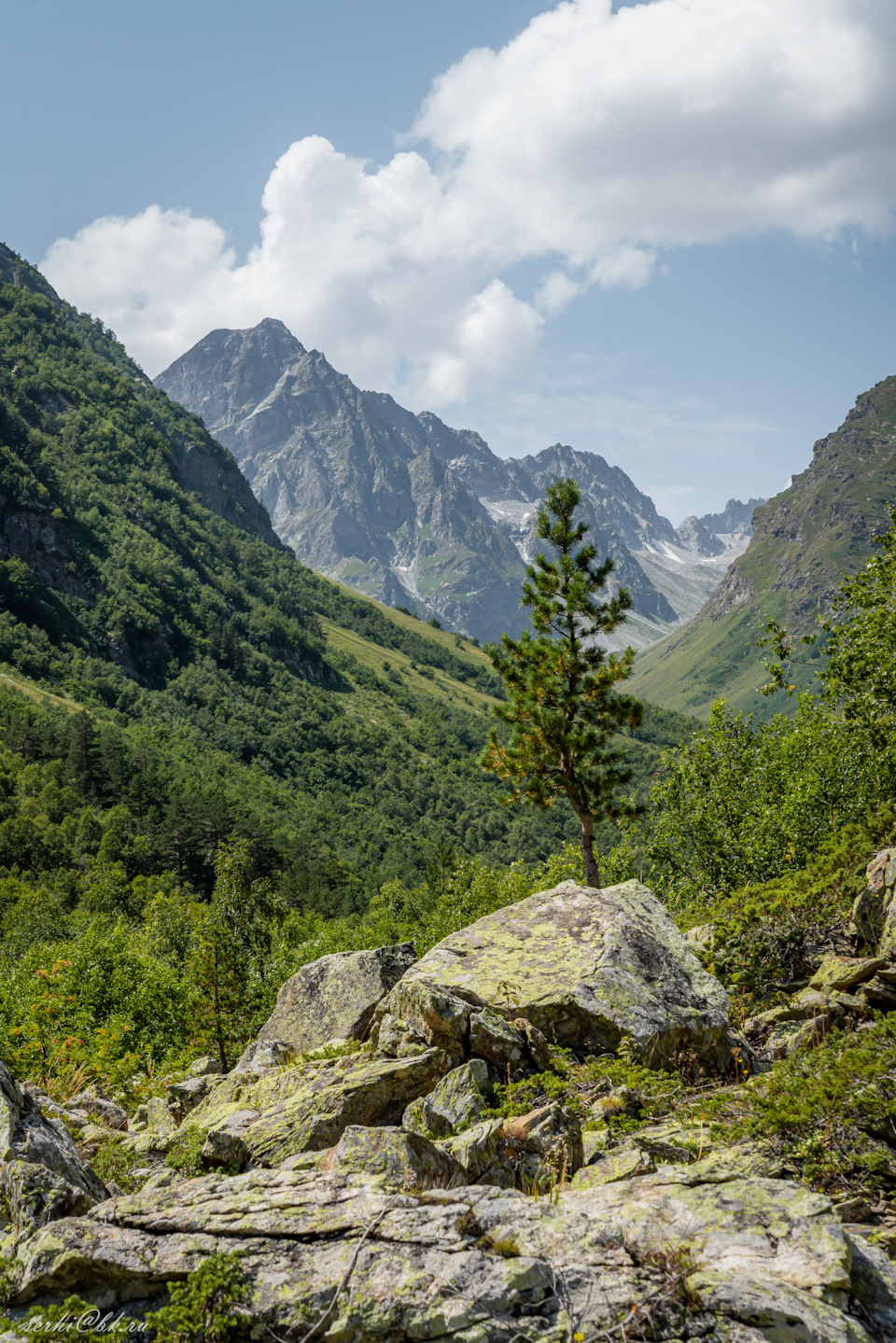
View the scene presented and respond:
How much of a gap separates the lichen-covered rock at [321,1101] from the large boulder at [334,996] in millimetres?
2453

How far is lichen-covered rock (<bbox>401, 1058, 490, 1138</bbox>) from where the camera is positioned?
31.0 feet

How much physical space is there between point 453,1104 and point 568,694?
49.4 feet

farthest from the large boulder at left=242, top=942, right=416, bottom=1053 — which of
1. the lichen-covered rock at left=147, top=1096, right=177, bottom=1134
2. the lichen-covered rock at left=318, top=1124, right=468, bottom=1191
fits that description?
the lichen-covered rock at left=318, top=1124, right=468, bottom=1191

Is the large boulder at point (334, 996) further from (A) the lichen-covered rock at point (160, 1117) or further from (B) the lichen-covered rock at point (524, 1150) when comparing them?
(B) the lichen-covered rock at point (524, 1150)

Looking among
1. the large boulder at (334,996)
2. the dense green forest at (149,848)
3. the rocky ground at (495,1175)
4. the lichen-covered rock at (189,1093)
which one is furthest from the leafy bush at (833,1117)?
the dense green forest at (149,848)

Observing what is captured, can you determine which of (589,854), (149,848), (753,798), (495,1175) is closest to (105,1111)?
(495,1175)

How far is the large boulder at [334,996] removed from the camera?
14633 millimetres

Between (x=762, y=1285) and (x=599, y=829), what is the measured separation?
178920mm

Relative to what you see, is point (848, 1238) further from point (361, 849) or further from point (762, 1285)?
point (361, 849)

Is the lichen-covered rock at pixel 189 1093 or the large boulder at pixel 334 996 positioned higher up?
the large boulder at pixel 334 996

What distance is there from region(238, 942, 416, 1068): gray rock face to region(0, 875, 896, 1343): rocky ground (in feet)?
0.63

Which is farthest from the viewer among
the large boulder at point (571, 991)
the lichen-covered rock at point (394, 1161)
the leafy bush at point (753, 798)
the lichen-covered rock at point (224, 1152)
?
the leafy bush at point (753, 798)

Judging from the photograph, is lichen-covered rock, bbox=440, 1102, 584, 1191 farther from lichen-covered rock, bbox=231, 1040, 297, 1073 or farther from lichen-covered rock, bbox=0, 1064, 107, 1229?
lichen-covered rock, bbox=231, 1040, 297, 1073

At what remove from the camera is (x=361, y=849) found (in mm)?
154625
